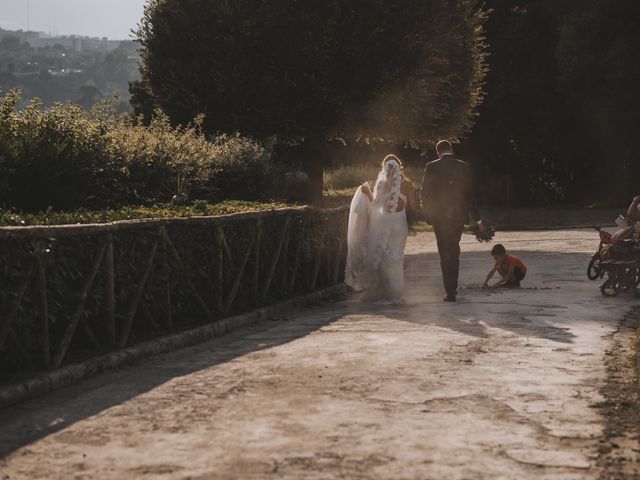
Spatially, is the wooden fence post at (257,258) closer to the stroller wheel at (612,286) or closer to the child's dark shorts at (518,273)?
the child's dark shorts at (518,273)

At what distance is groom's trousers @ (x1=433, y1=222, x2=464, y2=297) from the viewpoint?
14.5m

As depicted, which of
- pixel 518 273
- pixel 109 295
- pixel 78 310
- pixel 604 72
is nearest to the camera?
pixel 78 310

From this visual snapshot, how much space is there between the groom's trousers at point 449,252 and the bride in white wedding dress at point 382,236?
1.85 feet

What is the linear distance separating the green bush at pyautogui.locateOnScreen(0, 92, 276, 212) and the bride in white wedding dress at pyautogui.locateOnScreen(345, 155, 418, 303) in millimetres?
2515

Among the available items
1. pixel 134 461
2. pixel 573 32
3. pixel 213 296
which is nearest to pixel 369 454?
pixel 134 461

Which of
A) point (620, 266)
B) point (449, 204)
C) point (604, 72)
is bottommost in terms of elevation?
point (620, 266)

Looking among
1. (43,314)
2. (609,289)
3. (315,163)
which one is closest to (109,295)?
(43,314)

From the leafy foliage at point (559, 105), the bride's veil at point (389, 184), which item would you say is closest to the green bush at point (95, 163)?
the bride's veil at point (389, 184)

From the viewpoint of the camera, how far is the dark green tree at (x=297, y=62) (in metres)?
29.8

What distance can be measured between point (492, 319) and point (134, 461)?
6679mm

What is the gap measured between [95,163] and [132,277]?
21.5 feet

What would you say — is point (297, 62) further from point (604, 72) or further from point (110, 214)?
point (604, 72)

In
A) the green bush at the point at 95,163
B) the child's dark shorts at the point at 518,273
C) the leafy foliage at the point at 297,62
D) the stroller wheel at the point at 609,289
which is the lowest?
the stroller wheel at the point at 609,289

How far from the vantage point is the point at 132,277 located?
10.5 meters
